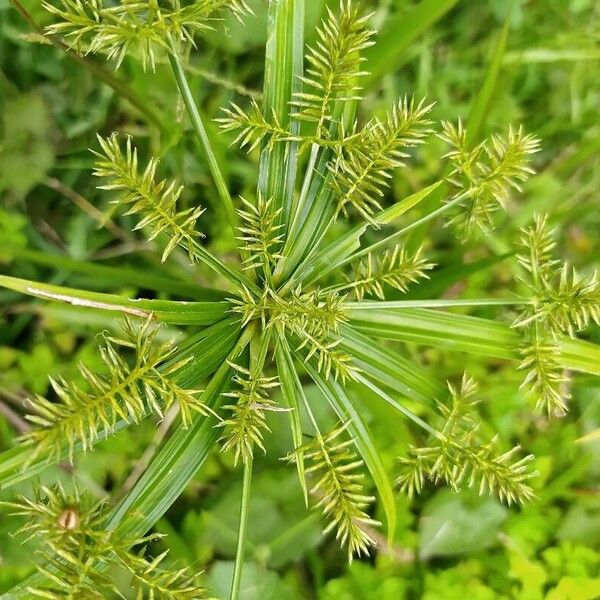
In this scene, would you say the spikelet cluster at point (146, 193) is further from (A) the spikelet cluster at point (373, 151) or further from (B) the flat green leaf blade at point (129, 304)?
(A) the spikelet cluster at point (373, 151)

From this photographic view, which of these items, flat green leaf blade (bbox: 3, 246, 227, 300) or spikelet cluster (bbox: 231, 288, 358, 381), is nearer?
spikelet cluster (bbox: 231, 288, 358, 381)

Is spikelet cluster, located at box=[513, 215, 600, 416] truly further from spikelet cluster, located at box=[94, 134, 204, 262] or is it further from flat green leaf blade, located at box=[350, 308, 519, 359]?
Result: spikelet cluster, located at box=[94, 134, 204, 262]

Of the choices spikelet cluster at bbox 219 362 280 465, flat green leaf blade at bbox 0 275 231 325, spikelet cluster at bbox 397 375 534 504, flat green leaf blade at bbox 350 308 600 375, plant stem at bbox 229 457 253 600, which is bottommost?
plant stem at bbox 229 457 253 600

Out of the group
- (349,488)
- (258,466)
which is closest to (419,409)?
(258,466)

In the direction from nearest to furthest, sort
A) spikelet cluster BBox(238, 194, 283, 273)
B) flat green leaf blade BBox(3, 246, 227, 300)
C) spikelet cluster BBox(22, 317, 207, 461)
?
spikelet cluster BBox(22, 317, 207, 461) → spikelet cluster BBox(238, 194, 283, 273) → flat green leaf blade BBox(3, 246, 227, 300)

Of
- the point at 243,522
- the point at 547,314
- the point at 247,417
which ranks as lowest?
the point at 243,522

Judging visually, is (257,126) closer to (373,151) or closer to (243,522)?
(373,151)

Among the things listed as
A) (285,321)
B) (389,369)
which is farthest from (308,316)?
(389,369)

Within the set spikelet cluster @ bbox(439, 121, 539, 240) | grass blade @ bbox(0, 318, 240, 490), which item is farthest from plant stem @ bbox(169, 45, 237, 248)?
spikelet cluster @ bbox(439, 121, 539, 240)
